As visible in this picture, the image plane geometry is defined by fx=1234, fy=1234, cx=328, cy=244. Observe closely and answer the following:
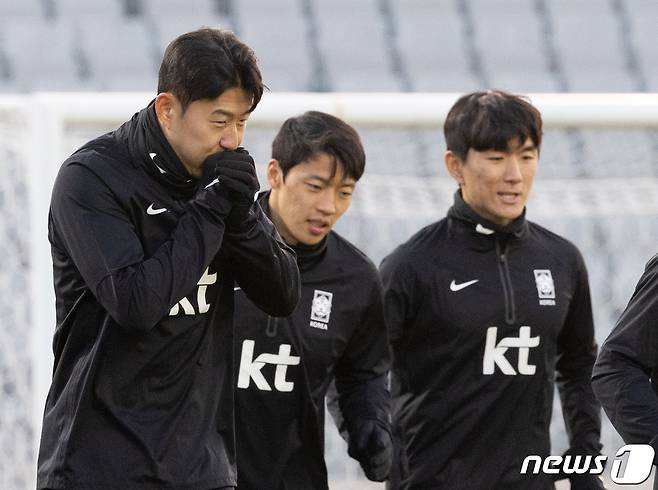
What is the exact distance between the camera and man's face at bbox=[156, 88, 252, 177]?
6.68ft

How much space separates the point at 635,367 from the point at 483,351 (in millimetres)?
714

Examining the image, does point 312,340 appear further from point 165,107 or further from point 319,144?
point 165,107

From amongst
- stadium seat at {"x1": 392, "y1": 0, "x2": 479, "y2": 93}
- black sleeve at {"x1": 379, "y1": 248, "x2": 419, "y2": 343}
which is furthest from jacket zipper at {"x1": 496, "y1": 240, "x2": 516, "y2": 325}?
stadium seat at {"x1": 392, "y1": 0, "x2": 479, "y2": 93}

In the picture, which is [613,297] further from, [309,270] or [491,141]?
[309,270]

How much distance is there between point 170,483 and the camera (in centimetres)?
201

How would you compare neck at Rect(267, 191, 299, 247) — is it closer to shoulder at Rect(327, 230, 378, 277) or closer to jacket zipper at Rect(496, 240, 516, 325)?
shoulder at Rect(327, 230, 378, 277)

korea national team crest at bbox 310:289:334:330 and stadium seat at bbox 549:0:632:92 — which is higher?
stadium seat at bbox 549:0:632:92

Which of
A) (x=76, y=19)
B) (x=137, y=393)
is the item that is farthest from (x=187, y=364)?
(x=76, y=19)

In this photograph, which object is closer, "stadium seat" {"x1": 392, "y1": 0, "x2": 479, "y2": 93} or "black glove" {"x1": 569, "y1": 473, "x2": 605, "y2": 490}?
"black glove" {"x1": 569, "y1": 473, "x2": 605, "y2": 490}

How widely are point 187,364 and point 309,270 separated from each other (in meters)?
0.92

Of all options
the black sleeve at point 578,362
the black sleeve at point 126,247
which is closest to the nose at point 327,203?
the black sleeve at point 578,362

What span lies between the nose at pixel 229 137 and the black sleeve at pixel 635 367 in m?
0.83

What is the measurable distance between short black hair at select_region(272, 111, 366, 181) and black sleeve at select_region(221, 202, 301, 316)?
63cm

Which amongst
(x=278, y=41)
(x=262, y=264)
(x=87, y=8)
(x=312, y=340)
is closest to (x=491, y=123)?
(x=312, y=340)
